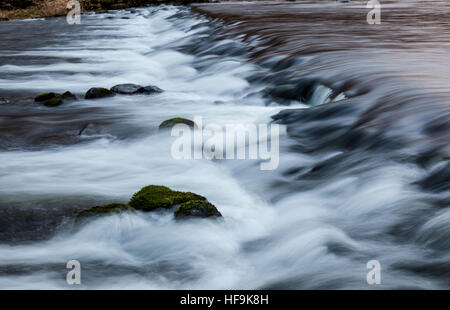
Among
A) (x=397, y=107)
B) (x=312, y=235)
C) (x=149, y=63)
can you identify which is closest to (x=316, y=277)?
(x=312, y=235)

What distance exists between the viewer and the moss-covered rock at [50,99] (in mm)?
9523

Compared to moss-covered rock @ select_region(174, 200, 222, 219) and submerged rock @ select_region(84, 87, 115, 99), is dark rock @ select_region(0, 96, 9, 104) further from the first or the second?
moss-covered rock @ select_region(174, 200, 222, 219)

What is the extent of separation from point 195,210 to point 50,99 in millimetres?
5702

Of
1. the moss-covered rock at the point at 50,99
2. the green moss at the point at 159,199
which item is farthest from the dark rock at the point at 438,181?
the moss-covered rock at the point at 50,99

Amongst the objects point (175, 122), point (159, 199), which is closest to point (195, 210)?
point (159, 199)

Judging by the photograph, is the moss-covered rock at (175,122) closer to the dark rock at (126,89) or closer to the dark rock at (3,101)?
the dark rock at (126,89)

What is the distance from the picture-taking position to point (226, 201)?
550cm

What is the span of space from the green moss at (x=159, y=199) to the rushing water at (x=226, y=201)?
11 cm

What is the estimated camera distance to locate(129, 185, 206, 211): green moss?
16.2 ft

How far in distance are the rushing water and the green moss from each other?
112 millimetres

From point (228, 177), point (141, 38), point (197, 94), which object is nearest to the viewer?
point (228, 177)

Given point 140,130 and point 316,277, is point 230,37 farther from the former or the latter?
point 316,277

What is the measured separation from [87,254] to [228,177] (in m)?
2.17

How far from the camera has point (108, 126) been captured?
27.1 feet
